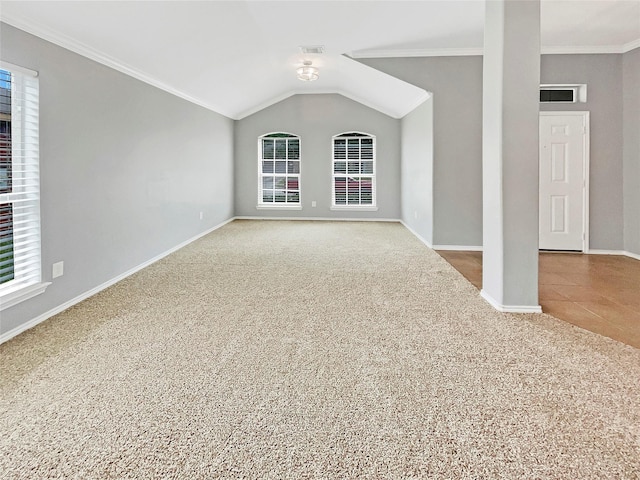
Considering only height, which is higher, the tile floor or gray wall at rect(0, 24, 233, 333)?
gray wall at rect(0, 24, 233, 333)

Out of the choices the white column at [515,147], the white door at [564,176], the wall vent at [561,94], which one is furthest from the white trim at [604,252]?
the white column at [515,147]

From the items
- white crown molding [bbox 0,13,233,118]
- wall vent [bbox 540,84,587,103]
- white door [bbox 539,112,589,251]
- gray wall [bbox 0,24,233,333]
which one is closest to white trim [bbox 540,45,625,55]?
wall vent [bbox 540,84,587,103]

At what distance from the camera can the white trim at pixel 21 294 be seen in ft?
8.03

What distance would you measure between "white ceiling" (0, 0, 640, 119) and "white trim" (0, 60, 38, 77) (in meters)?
0.26

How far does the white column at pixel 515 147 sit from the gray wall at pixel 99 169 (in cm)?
323

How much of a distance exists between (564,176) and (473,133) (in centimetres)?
126

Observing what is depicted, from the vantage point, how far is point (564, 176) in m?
5.09

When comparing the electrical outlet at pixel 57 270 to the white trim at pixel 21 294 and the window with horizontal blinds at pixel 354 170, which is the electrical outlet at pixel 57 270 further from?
the window with horizontal blinds at pixel 354 170

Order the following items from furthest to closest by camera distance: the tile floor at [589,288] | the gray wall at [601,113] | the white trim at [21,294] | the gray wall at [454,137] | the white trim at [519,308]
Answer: the gray wall at [454,137] < the gray wall at [601,113] < the white trim at [519,308] < the tile floor at [589,288] < the white trim at [21,294]

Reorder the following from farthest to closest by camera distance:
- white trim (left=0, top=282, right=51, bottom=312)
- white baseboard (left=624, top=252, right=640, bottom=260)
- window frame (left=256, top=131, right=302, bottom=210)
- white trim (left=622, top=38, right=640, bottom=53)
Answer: window frame (left=256, top=131, right=302, bottom=210) < white baseboard (left=624, top=252, right=640, bottom=260) < white trim (left=622, top=38, right=640, bottom=53) < white trim (left=0, top=282, right=51, bottom=312)

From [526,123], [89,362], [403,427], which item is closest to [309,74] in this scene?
[526,123]

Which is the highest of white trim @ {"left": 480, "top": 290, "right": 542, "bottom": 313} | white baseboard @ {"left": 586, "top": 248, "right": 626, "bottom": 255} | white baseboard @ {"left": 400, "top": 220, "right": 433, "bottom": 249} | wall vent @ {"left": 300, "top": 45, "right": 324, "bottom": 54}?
wall vent @ {"left": 300, "top": 45, "right": 324, "bottom": 54}

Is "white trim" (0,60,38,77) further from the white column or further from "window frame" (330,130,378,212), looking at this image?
"window frame" (330,130,378,212)

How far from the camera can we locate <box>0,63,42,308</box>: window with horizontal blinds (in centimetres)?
259
